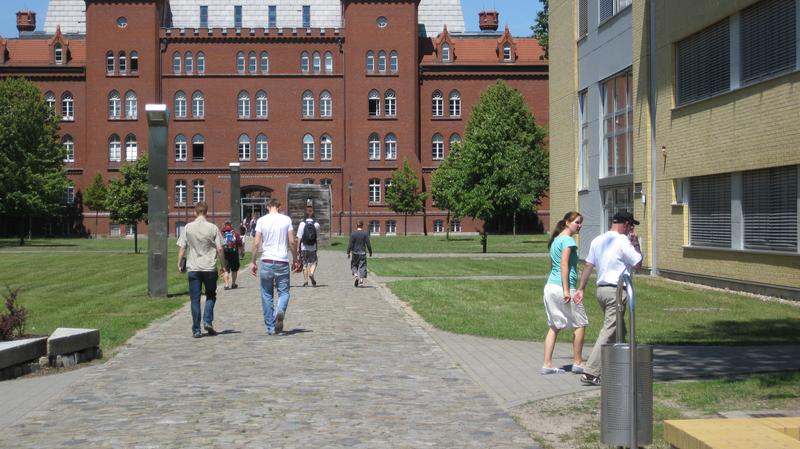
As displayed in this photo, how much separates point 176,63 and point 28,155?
19724 millimetres

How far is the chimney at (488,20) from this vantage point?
337 ft

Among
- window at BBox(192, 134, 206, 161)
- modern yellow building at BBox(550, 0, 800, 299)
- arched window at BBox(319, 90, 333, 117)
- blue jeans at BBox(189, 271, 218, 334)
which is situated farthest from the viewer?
window at BBox(192, 134, 206, 161)

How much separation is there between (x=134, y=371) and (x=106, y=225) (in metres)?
80.0

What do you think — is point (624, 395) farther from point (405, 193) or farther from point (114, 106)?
point (114, 106)

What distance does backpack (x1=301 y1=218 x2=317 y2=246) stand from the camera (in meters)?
27.1

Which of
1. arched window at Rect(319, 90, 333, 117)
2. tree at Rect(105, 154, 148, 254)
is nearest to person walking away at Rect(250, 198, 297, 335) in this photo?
tree at Rect(105, 154, 148, 254)

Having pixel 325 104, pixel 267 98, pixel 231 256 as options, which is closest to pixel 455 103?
pixel 325 104

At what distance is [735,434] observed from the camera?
17.9ft

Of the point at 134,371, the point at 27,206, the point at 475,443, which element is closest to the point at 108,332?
the point at 134,371

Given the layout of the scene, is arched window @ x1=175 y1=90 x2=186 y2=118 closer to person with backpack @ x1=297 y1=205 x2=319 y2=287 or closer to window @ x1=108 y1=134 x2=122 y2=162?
window @ x1=108 y1=134 x2=122 y2=162

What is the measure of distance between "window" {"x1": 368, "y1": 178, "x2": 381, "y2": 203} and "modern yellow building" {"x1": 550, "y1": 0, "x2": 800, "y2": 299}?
2051 inches

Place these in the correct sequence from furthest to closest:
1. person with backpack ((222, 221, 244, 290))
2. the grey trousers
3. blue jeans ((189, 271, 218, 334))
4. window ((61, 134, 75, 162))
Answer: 1. window ((61, 134, 75, 162))
2. person with backpack ((222, 221, 244, 290))
3. blue jeans ((189, 271, 218, 334))
4. the grey trousers

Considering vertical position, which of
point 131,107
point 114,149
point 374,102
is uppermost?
point 374,102

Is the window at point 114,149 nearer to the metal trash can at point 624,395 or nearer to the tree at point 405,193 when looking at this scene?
the tree at point 405,193
